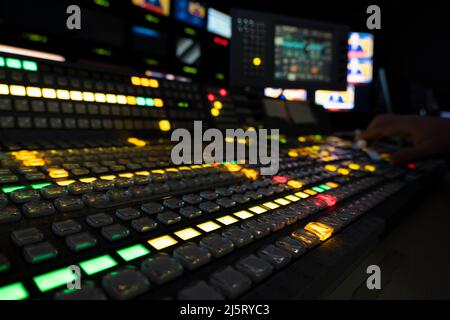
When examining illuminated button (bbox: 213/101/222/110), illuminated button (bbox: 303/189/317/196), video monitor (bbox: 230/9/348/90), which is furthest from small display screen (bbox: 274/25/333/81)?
illuminated button (bbox: 303/189/317/196)

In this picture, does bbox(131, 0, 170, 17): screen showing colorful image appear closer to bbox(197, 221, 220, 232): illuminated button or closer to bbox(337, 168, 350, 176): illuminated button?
bbox(337, 168, 350, 176): illuminated button

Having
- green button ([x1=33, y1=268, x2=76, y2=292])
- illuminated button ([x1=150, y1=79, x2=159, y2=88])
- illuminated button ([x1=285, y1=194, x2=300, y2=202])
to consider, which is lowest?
illuminated button ([x1=285, y1=194, x2=300, y2=202])

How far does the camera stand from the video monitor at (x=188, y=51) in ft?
4.79

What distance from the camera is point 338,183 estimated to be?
0.53 meters

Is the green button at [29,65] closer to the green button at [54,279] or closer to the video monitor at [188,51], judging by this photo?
the green button at [54,279]

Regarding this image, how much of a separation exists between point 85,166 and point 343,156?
2.25 ft

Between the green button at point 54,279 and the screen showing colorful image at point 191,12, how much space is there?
57.4 inches

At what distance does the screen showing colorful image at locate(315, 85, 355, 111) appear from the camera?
2369mm

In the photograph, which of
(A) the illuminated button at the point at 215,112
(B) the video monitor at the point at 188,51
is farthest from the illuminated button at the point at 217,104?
(B) the video monitor at the point at 188,51

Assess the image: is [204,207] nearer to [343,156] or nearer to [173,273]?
[173,273]

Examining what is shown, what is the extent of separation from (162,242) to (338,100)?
2.46 metres

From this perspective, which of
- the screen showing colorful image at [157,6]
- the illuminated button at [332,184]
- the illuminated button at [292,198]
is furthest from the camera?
the screen showing colorful image at [157,6]

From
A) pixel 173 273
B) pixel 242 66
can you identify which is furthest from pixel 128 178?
pixel 242 66
